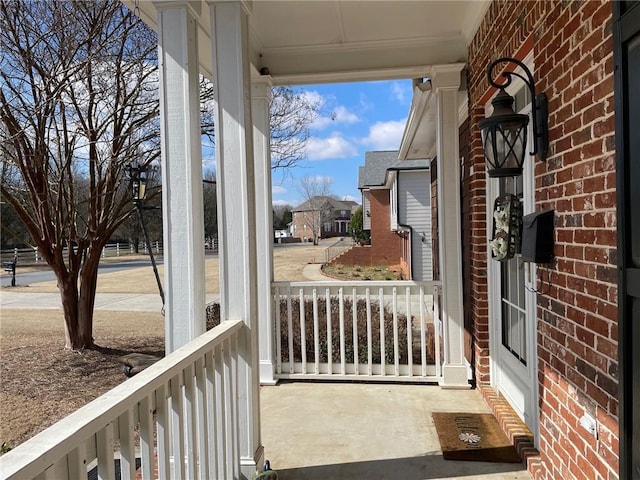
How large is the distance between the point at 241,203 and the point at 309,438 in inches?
63.6

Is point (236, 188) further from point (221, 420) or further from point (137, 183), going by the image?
point (137, 183)

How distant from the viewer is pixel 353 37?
3654mm

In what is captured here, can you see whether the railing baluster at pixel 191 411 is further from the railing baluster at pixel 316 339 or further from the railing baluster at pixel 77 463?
the railing baluster at pixel 316 339

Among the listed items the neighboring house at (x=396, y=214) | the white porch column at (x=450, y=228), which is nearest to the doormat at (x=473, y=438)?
the white porch column at (x=450, y=228)

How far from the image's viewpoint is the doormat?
257 centimetres

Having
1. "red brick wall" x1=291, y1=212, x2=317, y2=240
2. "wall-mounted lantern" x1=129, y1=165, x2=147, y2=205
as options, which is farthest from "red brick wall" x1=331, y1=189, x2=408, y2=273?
"red brick wall" x1=291, y1=212, x2=317, y2=240

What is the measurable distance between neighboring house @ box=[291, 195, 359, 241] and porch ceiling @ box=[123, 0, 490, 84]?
3380cm

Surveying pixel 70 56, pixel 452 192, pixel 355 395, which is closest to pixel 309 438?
pixel 355 395

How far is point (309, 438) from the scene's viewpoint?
9.35 feet

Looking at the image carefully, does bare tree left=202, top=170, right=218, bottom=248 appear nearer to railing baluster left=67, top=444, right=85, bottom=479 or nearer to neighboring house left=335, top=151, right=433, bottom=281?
railing baluster left=67, top=444, right=85, bottom=479

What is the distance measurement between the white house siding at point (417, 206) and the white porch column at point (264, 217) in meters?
9.65

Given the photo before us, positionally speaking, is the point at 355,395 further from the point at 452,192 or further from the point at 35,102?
→ the point at 35,102

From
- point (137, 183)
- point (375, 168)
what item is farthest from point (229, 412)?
point (375, 168)

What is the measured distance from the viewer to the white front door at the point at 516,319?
2.50 meters
